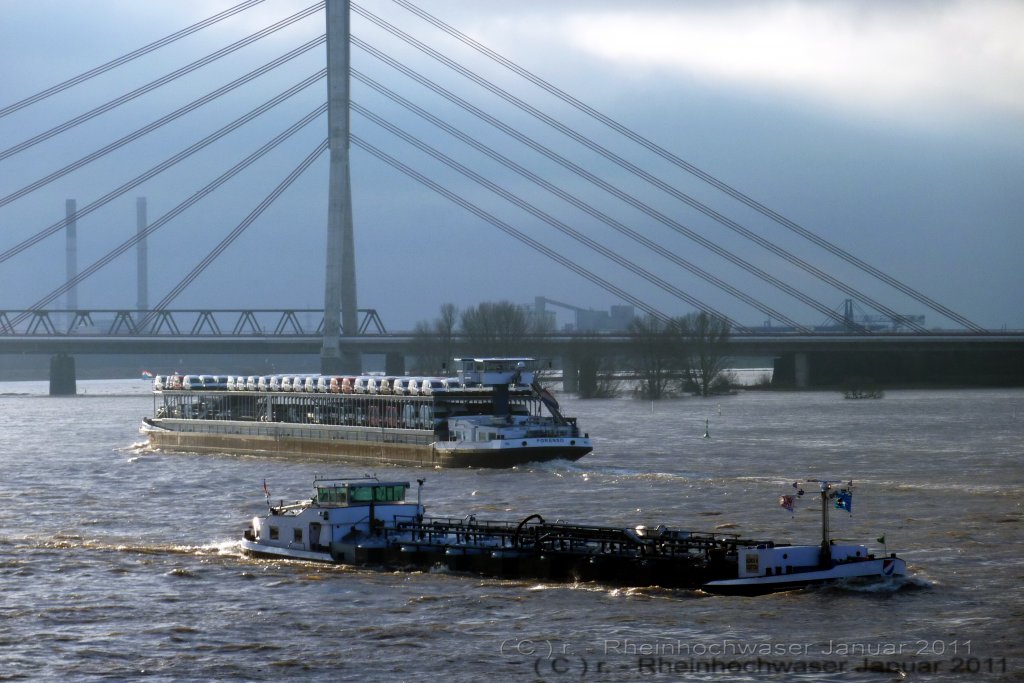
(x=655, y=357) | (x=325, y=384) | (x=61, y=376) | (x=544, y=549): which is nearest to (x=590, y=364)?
(x=655, y=357)

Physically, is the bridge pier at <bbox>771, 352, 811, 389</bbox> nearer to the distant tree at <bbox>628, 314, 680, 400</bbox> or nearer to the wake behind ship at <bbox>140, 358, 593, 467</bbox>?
the distant tree at <bbox>628, 314, 680, 400</bbox>

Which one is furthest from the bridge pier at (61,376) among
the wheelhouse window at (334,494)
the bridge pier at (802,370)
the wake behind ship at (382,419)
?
the wheelhouse window at (334,494)

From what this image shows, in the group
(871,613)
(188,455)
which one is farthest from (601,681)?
(188,455)

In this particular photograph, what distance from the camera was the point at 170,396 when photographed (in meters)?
84.2

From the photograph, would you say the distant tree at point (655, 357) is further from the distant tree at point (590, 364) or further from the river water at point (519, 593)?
the river water at point (519, 593)

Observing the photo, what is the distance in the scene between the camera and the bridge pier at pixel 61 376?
15288 centimetres

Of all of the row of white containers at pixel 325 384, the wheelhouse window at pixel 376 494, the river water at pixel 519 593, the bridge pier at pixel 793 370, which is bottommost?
the river water at pixel 519 593

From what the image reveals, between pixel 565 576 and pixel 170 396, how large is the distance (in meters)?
Answer: 56.2

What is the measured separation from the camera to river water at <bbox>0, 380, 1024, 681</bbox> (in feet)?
82.6

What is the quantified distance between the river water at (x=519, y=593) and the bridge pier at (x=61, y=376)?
93.8 m

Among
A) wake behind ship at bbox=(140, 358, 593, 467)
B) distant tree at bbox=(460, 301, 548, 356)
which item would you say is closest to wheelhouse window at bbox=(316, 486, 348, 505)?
wake behind ship at bbox=(140, 358, 593, 467)

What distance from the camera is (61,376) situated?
502ft

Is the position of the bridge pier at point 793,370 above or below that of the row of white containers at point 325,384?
above

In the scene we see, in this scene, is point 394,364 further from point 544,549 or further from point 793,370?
point 544,549
